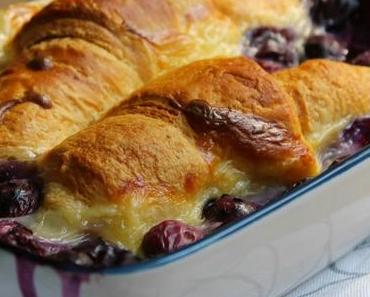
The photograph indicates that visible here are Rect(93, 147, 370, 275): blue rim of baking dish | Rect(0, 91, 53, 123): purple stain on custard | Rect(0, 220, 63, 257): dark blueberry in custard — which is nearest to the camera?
Rect(93, 147, 370, 275): blue rim of baking dish

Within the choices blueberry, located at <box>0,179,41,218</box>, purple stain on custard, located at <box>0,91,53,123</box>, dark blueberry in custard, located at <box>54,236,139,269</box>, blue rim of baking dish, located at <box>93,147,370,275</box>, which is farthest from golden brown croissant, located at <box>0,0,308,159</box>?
blue rim of baking dish, located at <box>93,147,370,275</box>

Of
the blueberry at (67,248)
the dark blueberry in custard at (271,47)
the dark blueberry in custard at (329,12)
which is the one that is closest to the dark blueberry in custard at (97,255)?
the blueberry at (67,248)

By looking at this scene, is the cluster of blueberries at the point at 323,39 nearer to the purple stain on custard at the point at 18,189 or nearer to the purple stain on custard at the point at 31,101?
the purple stain on custard at the point at 31,101

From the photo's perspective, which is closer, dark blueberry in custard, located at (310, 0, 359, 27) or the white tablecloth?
the white tablecloth

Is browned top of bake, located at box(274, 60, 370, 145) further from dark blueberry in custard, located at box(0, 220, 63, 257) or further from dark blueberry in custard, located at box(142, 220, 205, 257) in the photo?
dark blueberry in custard, located at box(0, 220, 63, 257)

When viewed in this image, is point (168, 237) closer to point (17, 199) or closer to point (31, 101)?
point (17, 199)

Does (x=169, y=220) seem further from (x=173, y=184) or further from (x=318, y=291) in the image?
(x=318, y=291)

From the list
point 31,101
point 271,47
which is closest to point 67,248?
point 31,101
